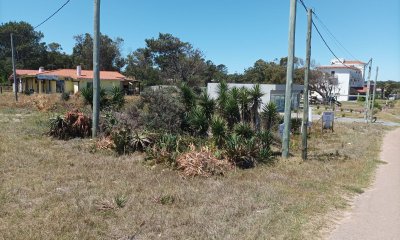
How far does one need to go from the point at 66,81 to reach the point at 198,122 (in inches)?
1535

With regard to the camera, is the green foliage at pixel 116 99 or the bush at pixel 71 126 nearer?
the bush at pixel 71 126

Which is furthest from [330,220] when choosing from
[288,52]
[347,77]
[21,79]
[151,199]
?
[347,77]

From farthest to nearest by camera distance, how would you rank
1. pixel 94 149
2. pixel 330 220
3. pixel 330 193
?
pixel 94 149 < pixel 330 193 < pixel 330 220

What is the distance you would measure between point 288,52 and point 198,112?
3.69m

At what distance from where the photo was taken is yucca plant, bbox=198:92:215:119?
13.5 m

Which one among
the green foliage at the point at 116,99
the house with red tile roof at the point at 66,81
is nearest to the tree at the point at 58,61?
the house with red tile roof at the point at 66,81

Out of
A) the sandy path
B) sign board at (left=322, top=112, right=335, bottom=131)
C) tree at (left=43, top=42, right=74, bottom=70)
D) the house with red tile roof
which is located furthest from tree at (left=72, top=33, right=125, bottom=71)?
the sandy path

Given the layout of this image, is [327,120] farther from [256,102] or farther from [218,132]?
[218,132]

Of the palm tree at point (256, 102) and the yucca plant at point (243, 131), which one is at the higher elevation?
the palm tree at point (256, 102)

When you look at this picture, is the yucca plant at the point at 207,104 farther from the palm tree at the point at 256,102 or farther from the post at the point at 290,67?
the post at the point at 290,67

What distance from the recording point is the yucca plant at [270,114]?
Result: 13.6 metres

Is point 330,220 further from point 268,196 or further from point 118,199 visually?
point 118,199

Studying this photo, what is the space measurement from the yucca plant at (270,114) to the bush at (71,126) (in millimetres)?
6716

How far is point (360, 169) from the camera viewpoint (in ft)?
35.3
